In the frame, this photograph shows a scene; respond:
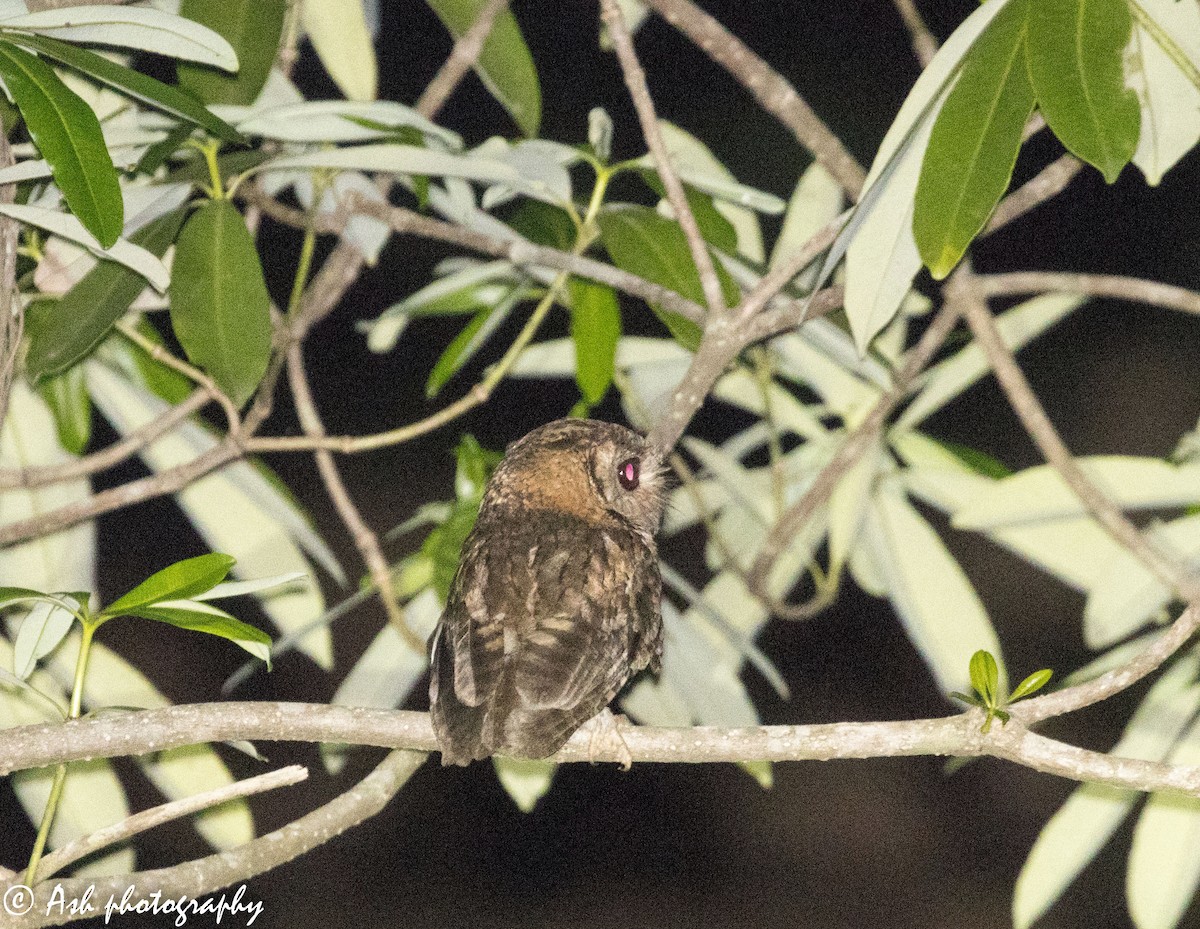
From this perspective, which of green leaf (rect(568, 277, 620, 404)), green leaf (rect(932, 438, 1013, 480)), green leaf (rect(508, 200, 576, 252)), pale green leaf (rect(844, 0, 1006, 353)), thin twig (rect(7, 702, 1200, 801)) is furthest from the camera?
green leaf (rect(932, 438, 1013, 480))

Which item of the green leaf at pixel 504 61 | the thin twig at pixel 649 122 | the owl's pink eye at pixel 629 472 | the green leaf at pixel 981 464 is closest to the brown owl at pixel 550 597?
the owl's pink eye at pixel 629 472

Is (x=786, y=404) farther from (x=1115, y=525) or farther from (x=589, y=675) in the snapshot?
(x=589, y=675)

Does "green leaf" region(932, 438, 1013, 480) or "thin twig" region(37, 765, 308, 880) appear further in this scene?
"green leaf" region(932, 438, 1013, 480)

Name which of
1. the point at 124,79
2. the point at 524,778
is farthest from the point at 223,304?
the point at 524,778

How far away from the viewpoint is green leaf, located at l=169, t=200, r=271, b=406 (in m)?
1.79

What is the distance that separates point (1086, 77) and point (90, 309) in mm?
1363

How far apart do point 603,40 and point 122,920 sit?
2.11 m

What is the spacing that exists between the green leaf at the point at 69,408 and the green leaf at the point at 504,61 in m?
0.91

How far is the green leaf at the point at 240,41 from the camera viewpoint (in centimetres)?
189

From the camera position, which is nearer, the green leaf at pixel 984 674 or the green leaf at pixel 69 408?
the green leaf at pixel 984 674

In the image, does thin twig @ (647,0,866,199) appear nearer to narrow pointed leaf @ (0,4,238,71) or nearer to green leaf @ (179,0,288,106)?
green leaf @ (179,0,288,106)

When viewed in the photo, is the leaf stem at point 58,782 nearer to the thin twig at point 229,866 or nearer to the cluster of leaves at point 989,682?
the thin twig at point 229,866

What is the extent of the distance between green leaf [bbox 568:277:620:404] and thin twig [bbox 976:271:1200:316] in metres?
0.71

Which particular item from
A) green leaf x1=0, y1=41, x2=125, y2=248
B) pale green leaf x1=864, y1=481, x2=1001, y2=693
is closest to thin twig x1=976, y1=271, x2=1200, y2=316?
pale green leaf x1=864, y1=481, x2=1001, y2=693
